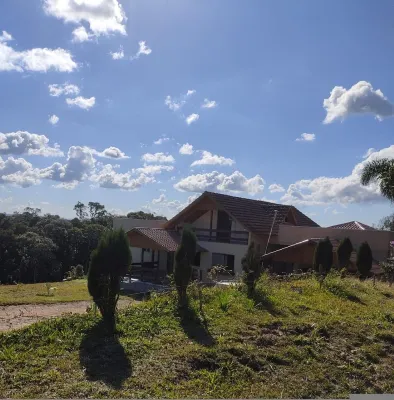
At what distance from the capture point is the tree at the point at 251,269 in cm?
1012

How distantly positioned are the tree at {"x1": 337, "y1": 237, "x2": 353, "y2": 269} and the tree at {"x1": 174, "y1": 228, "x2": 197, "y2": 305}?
35.8 ft

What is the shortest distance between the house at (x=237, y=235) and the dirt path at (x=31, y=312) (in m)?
9.91

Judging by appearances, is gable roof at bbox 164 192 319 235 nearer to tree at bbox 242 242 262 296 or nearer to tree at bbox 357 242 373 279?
tree at bbox 357 242 373 279

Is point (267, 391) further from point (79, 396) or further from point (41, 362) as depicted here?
point (41, 362)

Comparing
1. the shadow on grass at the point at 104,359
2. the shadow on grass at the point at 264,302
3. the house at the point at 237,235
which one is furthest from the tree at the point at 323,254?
the shadow on grass at the point at 104,359

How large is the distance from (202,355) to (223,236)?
2004cm

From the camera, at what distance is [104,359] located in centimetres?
520

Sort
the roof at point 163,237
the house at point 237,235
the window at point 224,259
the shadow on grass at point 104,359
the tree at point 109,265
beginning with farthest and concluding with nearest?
the window at point 224,259 → the roof at point 163,237 → the house at point 237,235 → the tree at point 109,265 → the shadow on grass at point 104,359

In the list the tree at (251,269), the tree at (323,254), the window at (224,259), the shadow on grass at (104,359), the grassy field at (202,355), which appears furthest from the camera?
the window at (224,259)

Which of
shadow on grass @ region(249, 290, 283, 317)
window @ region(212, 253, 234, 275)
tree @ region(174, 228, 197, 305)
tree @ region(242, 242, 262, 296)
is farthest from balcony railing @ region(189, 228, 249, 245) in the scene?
tree @ region(174, 228, 197, 305)

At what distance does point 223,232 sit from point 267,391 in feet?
67.4

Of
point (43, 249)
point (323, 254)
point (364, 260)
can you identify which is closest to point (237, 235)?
point (364, 260)

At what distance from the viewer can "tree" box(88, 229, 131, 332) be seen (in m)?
6.96

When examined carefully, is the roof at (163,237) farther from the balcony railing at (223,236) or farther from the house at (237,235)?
the balcony railing at (223,236)
